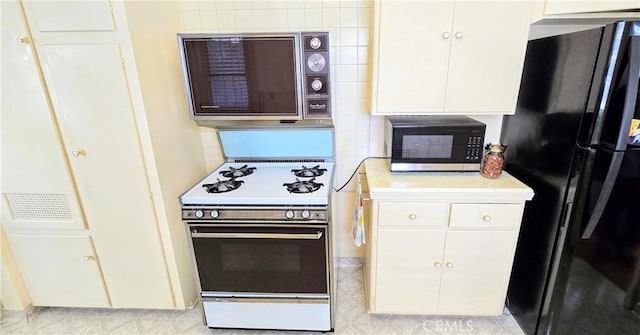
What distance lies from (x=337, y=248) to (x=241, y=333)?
0.91 metres

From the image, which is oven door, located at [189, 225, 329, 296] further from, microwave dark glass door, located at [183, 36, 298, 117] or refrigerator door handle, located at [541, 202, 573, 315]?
refrigerator door handle, located at [541, 202, 573, 315]

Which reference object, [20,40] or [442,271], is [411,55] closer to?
[442,271]

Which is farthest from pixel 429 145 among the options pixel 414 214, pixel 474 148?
pixel 414 214

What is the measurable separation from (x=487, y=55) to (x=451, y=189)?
0.69 m

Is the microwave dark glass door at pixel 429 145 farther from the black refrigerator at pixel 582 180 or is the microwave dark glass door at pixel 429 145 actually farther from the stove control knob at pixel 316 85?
the stove control knob at pixel 316 85

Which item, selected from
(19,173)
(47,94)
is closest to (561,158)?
(47,94)

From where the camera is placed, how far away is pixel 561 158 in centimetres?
130

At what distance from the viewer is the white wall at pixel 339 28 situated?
5.68ft

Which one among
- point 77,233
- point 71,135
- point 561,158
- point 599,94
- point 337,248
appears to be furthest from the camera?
point 337,248

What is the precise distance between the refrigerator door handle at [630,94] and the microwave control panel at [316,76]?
3.89ft

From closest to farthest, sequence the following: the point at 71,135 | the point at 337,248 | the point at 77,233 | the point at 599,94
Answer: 1. the point at 599,94
2. the point at 71,135
3. the point at 77,233
4. the point at 337,248

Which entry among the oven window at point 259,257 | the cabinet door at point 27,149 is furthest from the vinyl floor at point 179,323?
the cabinet door at point 27,149

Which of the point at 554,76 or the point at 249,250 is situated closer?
the point at 554,76

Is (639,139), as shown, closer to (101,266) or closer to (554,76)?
(554,76)
